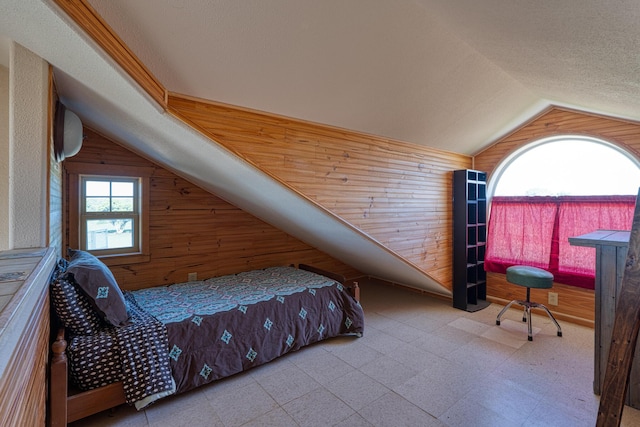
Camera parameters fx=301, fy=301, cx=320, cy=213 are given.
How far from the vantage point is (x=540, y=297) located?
3.61m

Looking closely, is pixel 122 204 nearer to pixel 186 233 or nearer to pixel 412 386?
pixel 186 233

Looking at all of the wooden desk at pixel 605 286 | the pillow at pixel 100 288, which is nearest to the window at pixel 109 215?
the pillow at pixel 100 288

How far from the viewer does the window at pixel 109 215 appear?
9.56ft

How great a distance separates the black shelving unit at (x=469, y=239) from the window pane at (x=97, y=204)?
12.9ft

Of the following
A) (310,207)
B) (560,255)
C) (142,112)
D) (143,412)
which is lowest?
(143,412)

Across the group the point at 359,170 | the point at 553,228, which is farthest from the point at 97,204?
the point at 553,228

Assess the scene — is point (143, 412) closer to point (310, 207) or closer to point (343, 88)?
point (310, 207)

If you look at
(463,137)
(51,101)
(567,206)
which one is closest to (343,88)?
(51,101)

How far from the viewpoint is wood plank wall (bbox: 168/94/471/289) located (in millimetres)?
2111

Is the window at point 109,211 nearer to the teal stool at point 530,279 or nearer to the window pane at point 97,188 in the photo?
the window pane at point 97,188

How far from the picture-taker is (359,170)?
9.16 feet

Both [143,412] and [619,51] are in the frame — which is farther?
[143,412]

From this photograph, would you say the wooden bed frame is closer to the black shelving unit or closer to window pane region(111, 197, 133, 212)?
window pane region(111, 197, 133, 212)

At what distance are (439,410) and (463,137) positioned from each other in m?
2.82
